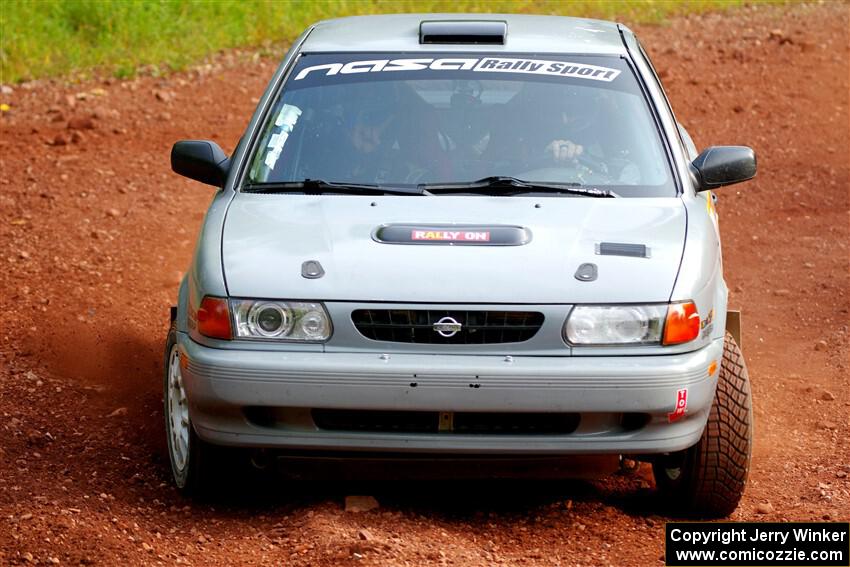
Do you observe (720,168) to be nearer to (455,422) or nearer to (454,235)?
(454,235)

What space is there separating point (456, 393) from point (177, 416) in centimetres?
136

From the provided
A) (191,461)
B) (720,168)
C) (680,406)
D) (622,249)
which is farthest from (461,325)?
(720,168)

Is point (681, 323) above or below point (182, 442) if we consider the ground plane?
above

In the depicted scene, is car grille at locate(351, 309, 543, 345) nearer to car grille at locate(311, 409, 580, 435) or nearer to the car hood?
the car hood

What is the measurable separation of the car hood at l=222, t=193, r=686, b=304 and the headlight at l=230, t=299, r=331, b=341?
0.03 metres

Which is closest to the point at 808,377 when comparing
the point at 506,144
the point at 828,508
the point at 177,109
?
the point at 828,508

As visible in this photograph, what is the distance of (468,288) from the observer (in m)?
4.40

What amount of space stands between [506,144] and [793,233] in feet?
15.4

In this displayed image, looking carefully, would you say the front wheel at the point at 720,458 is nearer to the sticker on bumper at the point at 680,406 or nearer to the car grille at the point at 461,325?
the sticker on bumper at the point at 680,406

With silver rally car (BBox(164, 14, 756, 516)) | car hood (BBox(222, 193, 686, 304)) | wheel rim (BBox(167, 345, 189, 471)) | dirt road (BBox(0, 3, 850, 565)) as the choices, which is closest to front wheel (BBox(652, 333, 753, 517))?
silver rally car (BBox(164, 14, 756, 516))

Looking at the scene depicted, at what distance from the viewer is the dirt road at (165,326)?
15.2 feet

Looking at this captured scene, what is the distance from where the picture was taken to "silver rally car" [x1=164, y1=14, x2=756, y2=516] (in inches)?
171

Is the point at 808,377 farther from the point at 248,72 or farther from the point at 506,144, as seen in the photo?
the point at 248,72

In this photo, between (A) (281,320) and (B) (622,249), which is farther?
(B) (622,249)
